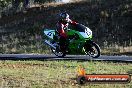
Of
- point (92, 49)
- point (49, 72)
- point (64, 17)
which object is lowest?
point (49, 72)

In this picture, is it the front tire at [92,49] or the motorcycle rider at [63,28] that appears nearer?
the motorcycle rider at [63,28]

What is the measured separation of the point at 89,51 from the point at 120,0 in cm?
2784

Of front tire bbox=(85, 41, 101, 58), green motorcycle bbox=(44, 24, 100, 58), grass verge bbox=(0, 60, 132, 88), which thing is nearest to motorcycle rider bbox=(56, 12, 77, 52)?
green motorcycle bbox=(44, 24, 100, 58)

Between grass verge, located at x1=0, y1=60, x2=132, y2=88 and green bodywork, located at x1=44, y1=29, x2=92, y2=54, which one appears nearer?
grass verge, located at x1=0, y1=60, x2=132, y2=88

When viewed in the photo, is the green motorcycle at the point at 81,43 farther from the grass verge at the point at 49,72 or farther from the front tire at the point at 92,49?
the grass verge at the point at 49,72

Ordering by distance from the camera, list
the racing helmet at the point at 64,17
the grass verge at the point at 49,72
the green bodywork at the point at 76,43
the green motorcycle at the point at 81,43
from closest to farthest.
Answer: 1. the grass verge at the point at 49,72
2. the racing helmet at the point at 64,17
3. the green motorcycle at the point at 81,43
4. the green bodywork at the point at 76,43

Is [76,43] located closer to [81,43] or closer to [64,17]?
[81,43]

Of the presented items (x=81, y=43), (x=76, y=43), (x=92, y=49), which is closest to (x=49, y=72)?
(x=81, y=43)

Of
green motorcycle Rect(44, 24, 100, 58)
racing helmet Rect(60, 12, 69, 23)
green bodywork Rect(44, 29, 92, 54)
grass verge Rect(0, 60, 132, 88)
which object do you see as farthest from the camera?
green bodywork Rect(44, 29, 92, 54)

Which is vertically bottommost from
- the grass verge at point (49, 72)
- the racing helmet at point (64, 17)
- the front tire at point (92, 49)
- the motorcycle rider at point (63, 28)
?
the grass verge at point (49, 72)

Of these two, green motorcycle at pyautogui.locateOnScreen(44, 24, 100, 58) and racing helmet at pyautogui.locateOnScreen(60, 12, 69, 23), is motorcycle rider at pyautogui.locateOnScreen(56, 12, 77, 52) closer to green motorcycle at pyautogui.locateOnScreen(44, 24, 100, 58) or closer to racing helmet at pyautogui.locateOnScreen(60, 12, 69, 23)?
racing helmet at pyautogui.locateOnScreen(60, 12, 69, 23)

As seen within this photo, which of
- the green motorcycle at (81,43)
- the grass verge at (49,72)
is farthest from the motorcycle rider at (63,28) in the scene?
the grass verge at (49,72)

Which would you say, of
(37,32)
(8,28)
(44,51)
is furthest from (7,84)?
(8,28)

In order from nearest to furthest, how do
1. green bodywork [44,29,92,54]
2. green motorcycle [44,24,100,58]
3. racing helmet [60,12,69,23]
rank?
racing helmet [60,12,69,23] → green motorcycle [44,24,100,58] → green bodywork [44,29,92,54]
